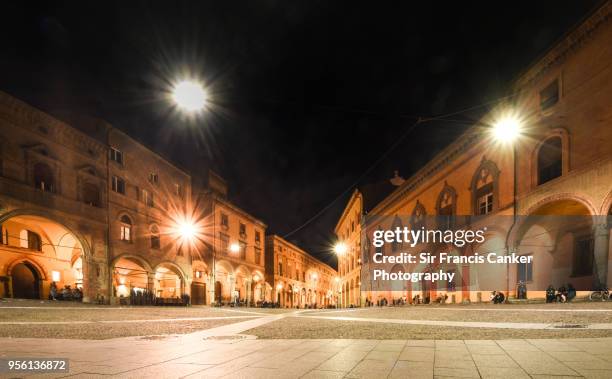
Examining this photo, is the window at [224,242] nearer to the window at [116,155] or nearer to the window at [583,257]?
the window at [116,155]

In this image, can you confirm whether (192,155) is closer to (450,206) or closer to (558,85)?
(450,206)

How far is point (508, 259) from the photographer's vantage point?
18.3 meters

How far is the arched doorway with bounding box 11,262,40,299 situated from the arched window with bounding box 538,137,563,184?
96.4 feet

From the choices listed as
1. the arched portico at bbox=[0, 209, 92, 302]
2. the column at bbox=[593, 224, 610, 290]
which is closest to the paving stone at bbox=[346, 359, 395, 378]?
the column at bbox=[593, 224, 610, 290]

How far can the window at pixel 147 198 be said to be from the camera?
2736 cm

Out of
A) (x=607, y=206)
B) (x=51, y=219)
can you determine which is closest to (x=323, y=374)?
(x=607, y=206)

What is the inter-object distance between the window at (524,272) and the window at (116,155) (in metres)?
26.2

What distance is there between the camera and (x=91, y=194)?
22.7 metres

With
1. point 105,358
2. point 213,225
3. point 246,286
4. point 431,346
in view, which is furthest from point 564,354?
point 246,286

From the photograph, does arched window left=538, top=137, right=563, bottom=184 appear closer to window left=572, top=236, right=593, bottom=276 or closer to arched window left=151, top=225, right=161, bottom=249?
window left=572, top=236, right=593, bottom=276

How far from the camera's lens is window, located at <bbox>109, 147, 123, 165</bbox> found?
80.8 ft

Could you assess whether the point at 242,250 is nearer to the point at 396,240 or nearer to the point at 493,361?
the point at 396,240

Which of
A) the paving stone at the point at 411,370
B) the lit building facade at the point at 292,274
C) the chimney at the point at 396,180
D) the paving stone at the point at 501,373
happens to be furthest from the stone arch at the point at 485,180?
the lit building facade at the point at 292,274

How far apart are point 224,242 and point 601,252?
31438mm
